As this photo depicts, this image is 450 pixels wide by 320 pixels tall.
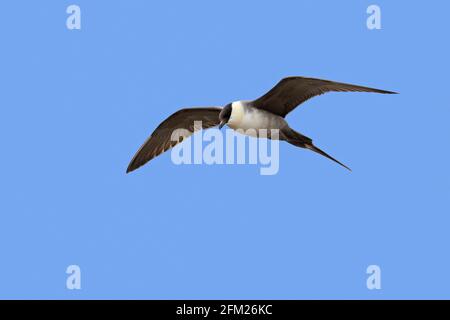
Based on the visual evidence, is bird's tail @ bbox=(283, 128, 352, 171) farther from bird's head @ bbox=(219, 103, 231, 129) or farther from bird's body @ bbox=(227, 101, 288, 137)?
bird's head @ bbox=(219, 103, 231, 129)

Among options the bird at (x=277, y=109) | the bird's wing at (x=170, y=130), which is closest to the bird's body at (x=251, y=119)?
the bird at (x=277, y=109)

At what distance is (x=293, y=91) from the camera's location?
897 centimetres

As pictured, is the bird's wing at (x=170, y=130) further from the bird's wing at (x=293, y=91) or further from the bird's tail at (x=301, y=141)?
the bird's tail at (x=301, y=141)

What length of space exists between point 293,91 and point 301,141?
753 mm

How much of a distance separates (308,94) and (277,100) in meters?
0.41

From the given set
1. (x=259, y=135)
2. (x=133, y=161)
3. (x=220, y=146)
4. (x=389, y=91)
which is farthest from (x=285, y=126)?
(x=133, y=161)

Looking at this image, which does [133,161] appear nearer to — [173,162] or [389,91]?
[173,162]

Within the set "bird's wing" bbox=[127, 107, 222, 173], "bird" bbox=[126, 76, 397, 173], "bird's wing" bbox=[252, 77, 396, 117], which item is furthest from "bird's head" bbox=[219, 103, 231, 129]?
"bird's wing" bbox=[127, 107, 222, 173]

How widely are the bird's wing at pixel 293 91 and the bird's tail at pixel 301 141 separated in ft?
0.89

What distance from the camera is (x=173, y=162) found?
31.7 feet

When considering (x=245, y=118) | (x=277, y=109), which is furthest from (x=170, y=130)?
(x=277, y=109)
